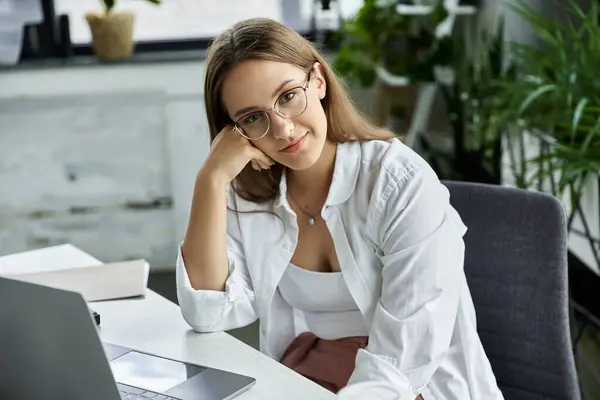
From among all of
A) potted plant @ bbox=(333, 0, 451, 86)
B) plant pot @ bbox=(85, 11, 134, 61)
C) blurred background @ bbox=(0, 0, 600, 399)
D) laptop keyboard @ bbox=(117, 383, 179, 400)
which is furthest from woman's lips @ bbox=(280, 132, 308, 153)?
plant pot @ bbox=(85, 11, 134, 61)

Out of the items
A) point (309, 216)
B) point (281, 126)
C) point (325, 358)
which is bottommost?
point (325, 358)

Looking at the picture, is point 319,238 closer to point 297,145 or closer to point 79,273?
point 297,145

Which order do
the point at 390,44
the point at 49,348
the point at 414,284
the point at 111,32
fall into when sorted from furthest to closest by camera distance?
the point at 390,44, the point at 111,32, the point at 414,284, the point at 49,348

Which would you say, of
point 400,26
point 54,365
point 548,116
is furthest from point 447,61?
point 54,365

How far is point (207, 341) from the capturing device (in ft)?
4.52

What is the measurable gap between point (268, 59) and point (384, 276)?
0.40 meters

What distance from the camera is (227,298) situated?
1456mm

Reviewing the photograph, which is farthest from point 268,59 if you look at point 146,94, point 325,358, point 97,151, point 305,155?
point 97,151

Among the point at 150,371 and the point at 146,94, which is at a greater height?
the point at 150,371

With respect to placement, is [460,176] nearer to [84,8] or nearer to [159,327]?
[84,8]

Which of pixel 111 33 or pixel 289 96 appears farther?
pixel 111 33

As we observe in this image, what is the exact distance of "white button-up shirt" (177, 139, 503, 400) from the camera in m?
1.30

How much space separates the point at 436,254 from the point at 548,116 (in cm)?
108

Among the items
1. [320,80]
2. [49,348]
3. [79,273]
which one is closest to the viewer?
[49,348]
